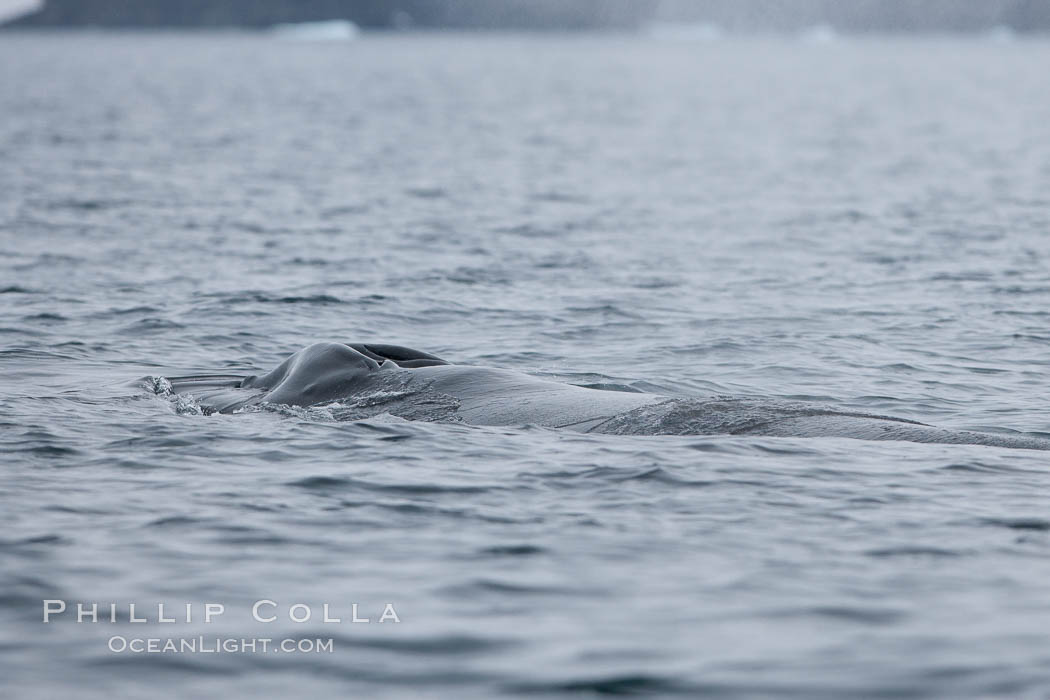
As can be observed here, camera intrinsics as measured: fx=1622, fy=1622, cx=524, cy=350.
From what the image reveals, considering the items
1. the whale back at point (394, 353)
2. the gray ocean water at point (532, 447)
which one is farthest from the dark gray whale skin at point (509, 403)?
the gray ocean water at point (532, 447)

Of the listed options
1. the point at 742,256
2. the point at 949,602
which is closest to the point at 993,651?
the point at 949,602

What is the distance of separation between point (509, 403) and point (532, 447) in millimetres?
1068

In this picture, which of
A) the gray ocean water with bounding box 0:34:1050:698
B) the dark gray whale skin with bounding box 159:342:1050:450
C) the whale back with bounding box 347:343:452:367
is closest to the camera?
the gray ocean water with bounding box 0:34:1050:698

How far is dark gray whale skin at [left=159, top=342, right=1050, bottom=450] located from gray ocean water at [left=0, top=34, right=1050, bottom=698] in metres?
0.32

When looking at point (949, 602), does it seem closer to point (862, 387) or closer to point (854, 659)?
point (854, 659)

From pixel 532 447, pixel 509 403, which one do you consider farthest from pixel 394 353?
pixel 532 447

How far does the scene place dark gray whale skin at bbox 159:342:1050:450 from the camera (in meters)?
12.7

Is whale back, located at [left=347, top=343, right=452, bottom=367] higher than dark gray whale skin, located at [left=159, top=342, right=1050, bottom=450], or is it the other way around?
whale back, located at [left=347, top=343, right=452, bottom=367]

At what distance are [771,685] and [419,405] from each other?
5.96m

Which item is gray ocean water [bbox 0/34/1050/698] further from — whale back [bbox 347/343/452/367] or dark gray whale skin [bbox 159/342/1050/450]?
whale back [bbox 347/343/452/367]

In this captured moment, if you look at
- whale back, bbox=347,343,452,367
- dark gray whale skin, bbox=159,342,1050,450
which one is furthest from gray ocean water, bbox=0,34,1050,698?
whale back, bbox=347,343,452,367

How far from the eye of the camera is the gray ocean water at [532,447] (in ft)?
28.0

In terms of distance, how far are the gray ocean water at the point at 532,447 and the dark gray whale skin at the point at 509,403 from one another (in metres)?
0.32

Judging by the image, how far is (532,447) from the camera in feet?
40.5
